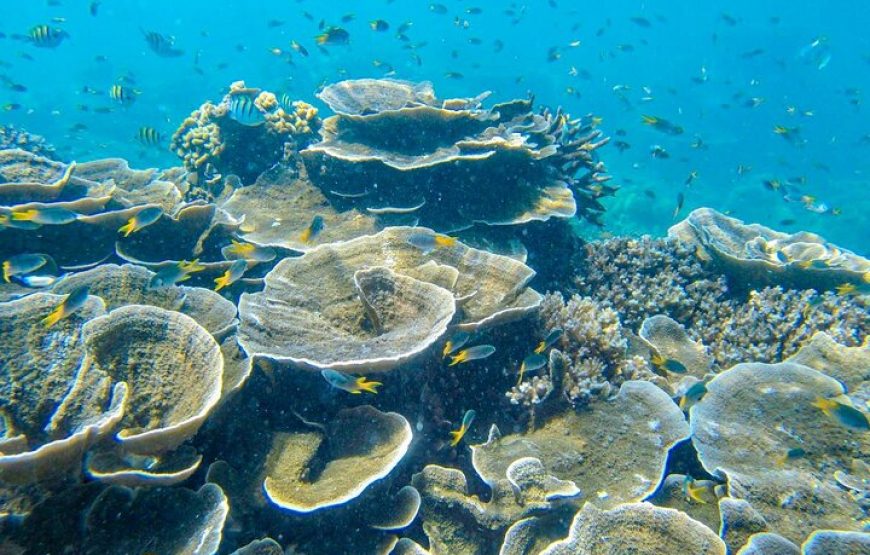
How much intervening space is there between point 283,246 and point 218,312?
124 centimetres

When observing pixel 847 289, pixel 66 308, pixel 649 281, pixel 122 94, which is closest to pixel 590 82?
pixel 122 94

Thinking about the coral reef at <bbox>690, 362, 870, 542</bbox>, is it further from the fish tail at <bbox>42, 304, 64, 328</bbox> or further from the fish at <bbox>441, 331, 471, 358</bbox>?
the fish tail at <bbox>42, 304, 64, 328</bbox>

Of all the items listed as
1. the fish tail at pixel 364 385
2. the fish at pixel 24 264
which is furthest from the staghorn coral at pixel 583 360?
the fish at pixel 24 264

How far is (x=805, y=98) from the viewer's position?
50.2 meters

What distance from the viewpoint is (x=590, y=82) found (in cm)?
5141

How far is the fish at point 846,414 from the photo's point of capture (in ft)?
10.6

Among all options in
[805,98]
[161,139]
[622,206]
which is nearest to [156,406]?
[161,139]

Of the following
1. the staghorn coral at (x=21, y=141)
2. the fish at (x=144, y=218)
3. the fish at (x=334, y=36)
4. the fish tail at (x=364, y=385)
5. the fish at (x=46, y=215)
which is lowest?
the staghorn coral at (x=21, y=141)

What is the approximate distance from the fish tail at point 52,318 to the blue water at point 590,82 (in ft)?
45.8

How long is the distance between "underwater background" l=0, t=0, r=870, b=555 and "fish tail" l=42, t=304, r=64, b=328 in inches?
0.5

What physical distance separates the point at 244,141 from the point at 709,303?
649 centimetres

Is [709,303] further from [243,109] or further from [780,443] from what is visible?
[243,109]

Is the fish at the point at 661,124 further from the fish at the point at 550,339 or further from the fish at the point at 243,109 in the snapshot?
the fish at the point at 550,339

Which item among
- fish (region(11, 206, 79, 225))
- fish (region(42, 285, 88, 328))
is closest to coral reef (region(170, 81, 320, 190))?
fish (region(11, 206, 79, 225))
